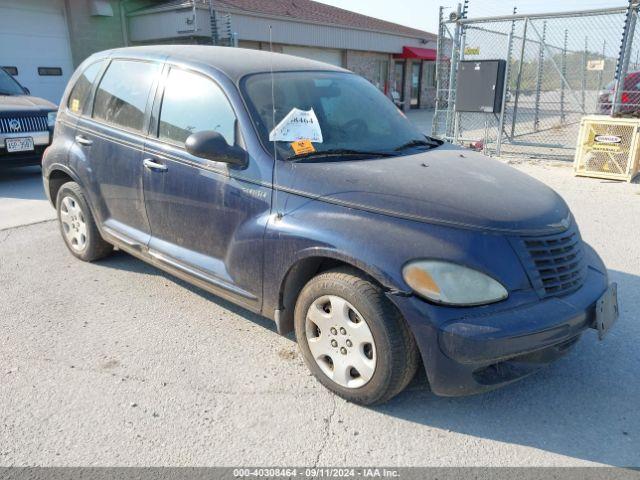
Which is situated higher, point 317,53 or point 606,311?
point 317,53

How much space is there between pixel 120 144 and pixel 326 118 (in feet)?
5.33

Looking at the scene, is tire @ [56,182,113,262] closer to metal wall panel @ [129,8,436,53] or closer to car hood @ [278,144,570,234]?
car hood @ [278,144,570,234]

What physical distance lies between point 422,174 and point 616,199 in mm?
5393

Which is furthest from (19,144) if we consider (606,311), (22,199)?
(606,311)

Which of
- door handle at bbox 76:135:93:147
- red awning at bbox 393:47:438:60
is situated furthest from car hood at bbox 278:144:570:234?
red awning at bbox 393:47:438:60

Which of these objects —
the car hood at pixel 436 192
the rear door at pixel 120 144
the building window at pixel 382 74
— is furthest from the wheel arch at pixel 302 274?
the building window at pixel 382 74

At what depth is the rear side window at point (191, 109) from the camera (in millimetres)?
3236

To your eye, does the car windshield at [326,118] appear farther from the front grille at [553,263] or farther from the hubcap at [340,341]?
the front grille at [553,263]

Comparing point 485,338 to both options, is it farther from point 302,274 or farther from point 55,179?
point 55,179

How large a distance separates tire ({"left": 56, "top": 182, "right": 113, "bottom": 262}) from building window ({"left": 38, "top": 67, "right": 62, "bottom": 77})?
44.8 feet

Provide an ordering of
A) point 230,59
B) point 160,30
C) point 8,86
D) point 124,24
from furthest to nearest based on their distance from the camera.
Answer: point 124,24, point 160,30, point 8,86, point 230,59

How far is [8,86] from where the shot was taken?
29.3 feet

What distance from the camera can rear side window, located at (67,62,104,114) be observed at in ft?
14.5

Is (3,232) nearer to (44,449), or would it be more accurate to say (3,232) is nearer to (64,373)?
(64,373)
